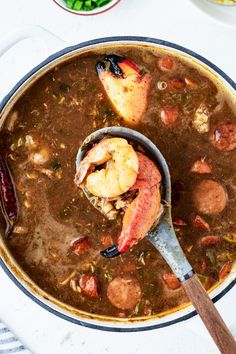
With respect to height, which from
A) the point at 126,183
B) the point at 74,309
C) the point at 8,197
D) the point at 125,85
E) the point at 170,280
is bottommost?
the point at 170,280

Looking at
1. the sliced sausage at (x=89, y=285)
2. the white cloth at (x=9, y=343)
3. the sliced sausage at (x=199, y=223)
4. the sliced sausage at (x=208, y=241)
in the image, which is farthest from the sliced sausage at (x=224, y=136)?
the white cloth at (x=9, y=343)

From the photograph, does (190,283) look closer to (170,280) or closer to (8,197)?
(170,280)

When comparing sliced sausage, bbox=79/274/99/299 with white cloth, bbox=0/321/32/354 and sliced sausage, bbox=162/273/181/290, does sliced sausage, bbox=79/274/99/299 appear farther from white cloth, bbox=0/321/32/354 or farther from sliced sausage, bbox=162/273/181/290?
white cloth, bbox=0/321/32/354

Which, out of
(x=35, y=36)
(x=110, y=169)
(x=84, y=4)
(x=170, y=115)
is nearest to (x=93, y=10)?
(x=84, y=4)

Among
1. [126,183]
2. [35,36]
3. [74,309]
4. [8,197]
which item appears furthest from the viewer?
[74,309]

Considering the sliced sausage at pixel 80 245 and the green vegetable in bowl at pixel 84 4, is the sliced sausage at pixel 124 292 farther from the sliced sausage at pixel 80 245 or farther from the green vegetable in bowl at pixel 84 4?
the green vegetable in bowl at pixel 84 4

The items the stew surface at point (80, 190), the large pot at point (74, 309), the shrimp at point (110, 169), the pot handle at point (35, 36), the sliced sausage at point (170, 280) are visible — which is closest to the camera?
the shrimp at point (110, 169)
